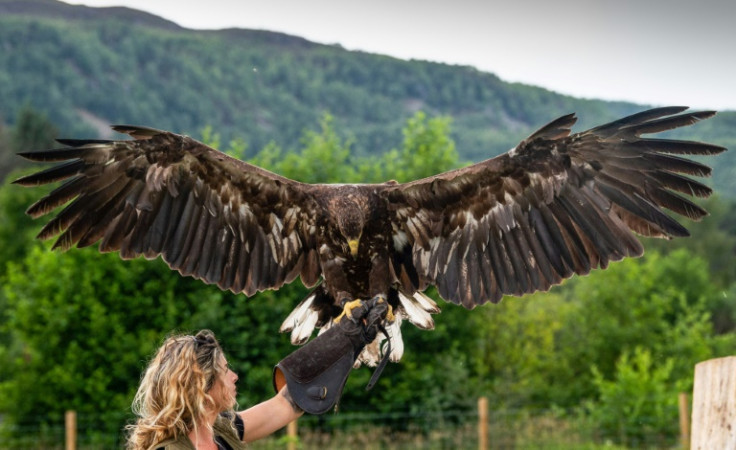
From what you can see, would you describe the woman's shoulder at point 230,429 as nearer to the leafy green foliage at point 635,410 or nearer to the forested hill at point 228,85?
the leafy green foliage at point 635,410

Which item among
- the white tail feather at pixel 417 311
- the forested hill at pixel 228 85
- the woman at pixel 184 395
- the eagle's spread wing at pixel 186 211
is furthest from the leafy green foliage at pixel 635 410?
the forested hill at pixel 228 85

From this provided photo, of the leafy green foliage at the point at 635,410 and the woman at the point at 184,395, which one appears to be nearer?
the woman at the point at 184,395

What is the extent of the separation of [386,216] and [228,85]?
97.9 meters

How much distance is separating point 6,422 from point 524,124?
74.3m

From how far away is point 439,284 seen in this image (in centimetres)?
601

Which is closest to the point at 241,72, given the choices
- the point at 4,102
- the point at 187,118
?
the point at 187,118

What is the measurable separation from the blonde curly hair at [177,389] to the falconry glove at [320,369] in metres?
0.32

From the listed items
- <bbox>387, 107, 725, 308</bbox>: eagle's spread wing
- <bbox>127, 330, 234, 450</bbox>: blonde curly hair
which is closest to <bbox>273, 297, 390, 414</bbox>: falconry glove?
<bbox>127, 330, 234, 450</bbox>: blonde curly hair

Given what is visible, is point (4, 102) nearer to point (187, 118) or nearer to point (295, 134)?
point (187, 118)

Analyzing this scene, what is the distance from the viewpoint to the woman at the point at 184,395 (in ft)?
10.3

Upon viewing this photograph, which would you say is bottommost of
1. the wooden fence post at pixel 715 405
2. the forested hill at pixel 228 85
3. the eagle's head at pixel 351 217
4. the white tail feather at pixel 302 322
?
the wooden fence post at pixel 715 405

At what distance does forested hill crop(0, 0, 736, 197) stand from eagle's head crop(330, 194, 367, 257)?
235ft

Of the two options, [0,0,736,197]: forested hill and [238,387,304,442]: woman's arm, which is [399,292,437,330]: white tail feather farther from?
[0,0,736,197]: forested hill

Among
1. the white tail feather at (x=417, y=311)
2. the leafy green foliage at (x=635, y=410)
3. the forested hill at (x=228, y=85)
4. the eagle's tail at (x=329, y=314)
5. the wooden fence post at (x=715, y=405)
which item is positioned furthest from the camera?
the forested hill at (x=228, y=85)
